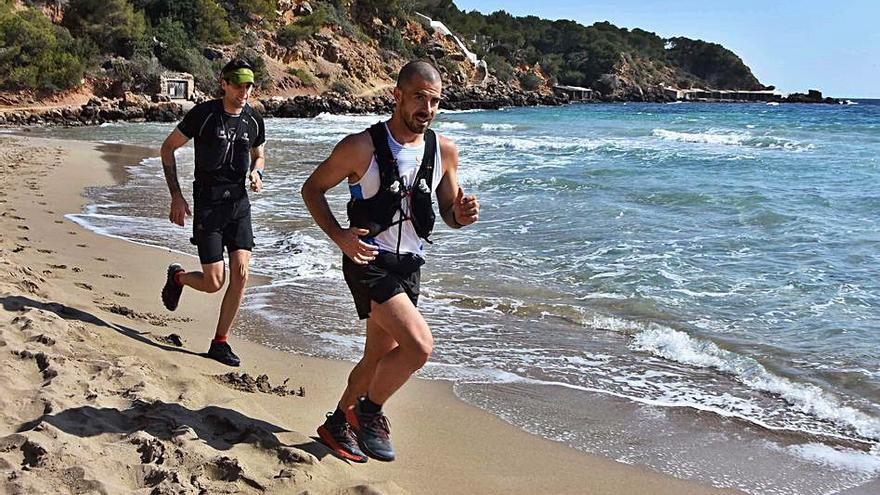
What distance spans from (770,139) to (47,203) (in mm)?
24467

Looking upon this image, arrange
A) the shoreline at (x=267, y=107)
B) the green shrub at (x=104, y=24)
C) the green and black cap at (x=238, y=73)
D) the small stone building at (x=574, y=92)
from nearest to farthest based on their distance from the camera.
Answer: the green and black cap at (x=238, y=73), the shoreline at (x=267, y=107), the green shrub at (x=104, y=24), the small stone building at (x=574, y=92)

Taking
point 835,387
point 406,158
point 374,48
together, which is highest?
point 374,48

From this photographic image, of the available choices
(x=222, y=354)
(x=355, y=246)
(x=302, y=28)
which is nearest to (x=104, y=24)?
(x=302, y=28)

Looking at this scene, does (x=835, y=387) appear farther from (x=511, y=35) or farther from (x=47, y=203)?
(x=511, y=35)

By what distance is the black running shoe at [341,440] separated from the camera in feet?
12.0

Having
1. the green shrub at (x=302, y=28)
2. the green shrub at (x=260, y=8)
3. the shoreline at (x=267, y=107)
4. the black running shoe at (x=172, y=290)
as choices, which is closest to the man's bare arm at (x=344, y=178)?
the black running shoe at (x=172, y=290)

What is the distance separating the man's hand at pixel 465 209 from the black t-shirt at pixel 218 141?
77.6 inches

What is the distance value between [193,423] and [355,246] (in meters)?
1.12

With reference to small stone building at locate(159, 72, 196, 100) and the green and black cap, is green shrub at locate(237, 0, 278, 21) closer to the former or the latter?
small stone building at locate(159, 72, 196, 100)

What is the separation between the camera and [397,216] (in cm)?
346

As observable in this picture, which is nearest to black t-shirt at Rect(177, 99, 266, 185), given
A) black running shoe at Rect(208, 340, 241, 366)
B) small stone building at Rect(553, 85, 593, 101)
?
black running shoe at Rect(208, 340, 241, 366)

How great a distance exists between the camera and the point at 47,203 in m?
10.9

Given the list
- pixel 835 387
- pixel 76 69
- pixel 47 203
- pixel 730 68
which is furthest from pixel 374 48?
pixel 730 68

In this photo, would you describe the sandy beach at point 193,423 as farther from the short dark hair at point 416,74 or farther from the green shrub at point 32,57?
the green shrub at point 32,57
